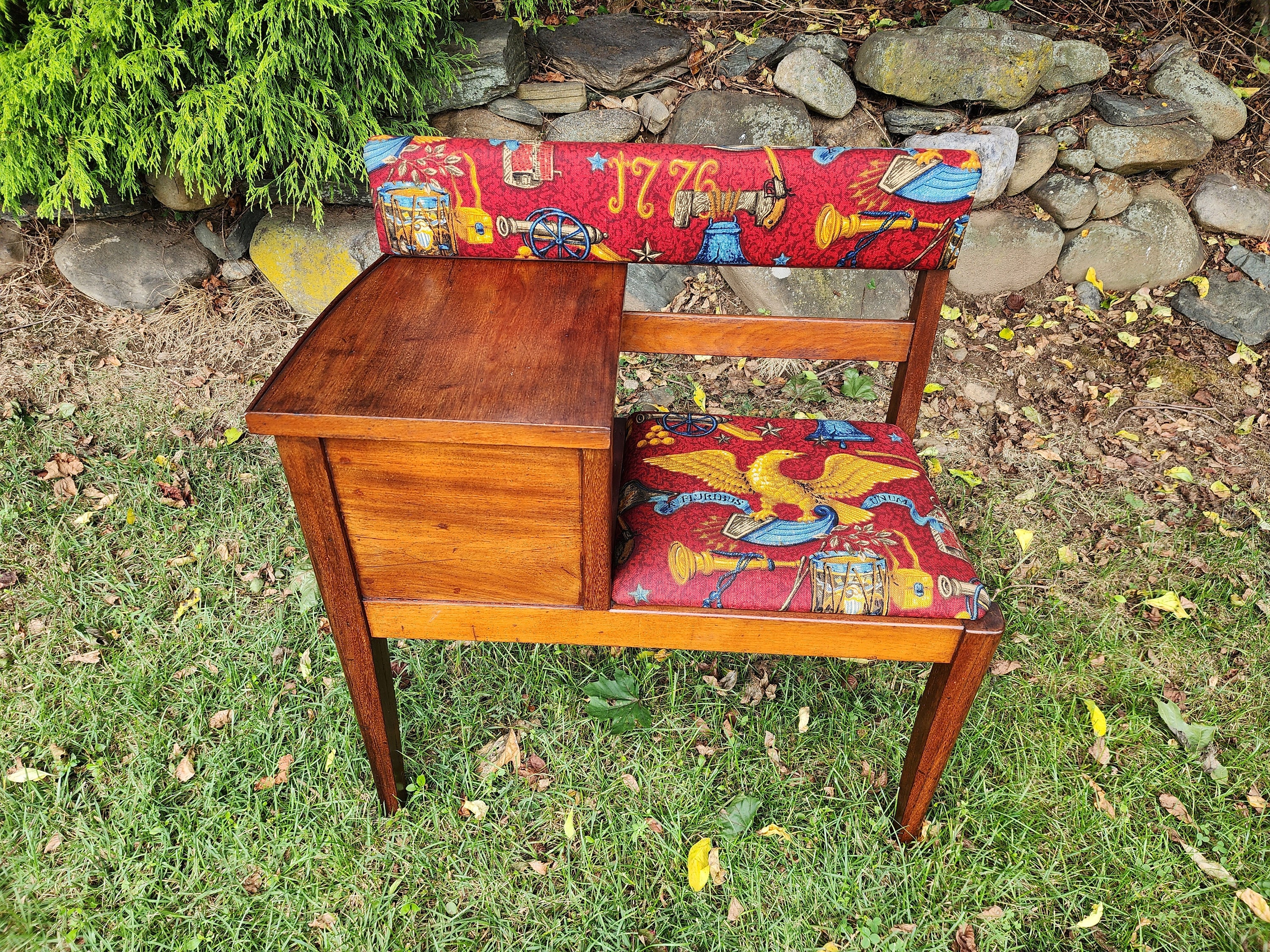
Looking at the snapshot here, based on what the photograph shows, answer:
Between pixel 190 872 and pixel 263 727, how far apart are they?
0.37 m

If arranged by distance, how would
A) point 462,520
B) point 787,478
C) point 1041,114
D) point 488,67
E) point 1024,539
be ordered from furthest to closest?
1. point 1041,114
2. point 488,67
3. point 1024,539
4. point 787,478
5. point 462,520

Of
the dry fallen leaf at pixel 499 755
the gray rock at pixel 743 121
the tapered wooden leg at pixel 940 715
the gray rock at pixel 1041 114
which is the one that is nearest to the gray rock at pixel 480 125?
the gray rock at pixel 743 121

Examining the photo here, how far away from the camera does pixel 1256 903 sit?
5.77 ft

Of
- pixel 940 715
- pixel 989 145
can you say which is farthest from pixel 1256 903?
pixel 989 145

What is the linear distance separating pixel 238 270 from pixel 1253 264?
4.61 m

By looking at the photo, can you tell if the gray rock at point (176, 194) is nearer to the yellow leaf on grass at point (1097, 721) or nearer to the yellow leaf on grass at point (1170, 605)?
the yellow leaf on grass at point (1097, 721)

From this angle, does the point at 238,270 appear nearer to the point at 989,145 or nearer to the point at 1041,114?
the point at 989,145

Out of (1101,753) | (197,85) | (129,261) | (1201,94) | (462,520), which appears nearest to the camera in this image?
(462,520)

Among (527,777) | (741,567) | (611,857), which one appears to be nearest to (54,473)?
(527,777)

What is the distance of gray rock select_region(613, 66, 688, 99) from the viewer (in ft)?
11.2

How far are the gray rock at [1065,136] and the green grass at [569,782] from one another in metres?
2.08

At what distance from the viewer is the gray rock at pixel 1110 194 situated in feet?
12.1

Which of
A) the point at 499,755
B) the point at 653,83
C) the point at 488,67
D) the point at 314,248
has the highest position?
the point at 488,67

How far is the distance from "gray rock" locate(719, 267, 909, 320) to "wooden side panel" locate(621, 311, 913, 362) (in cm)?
151
